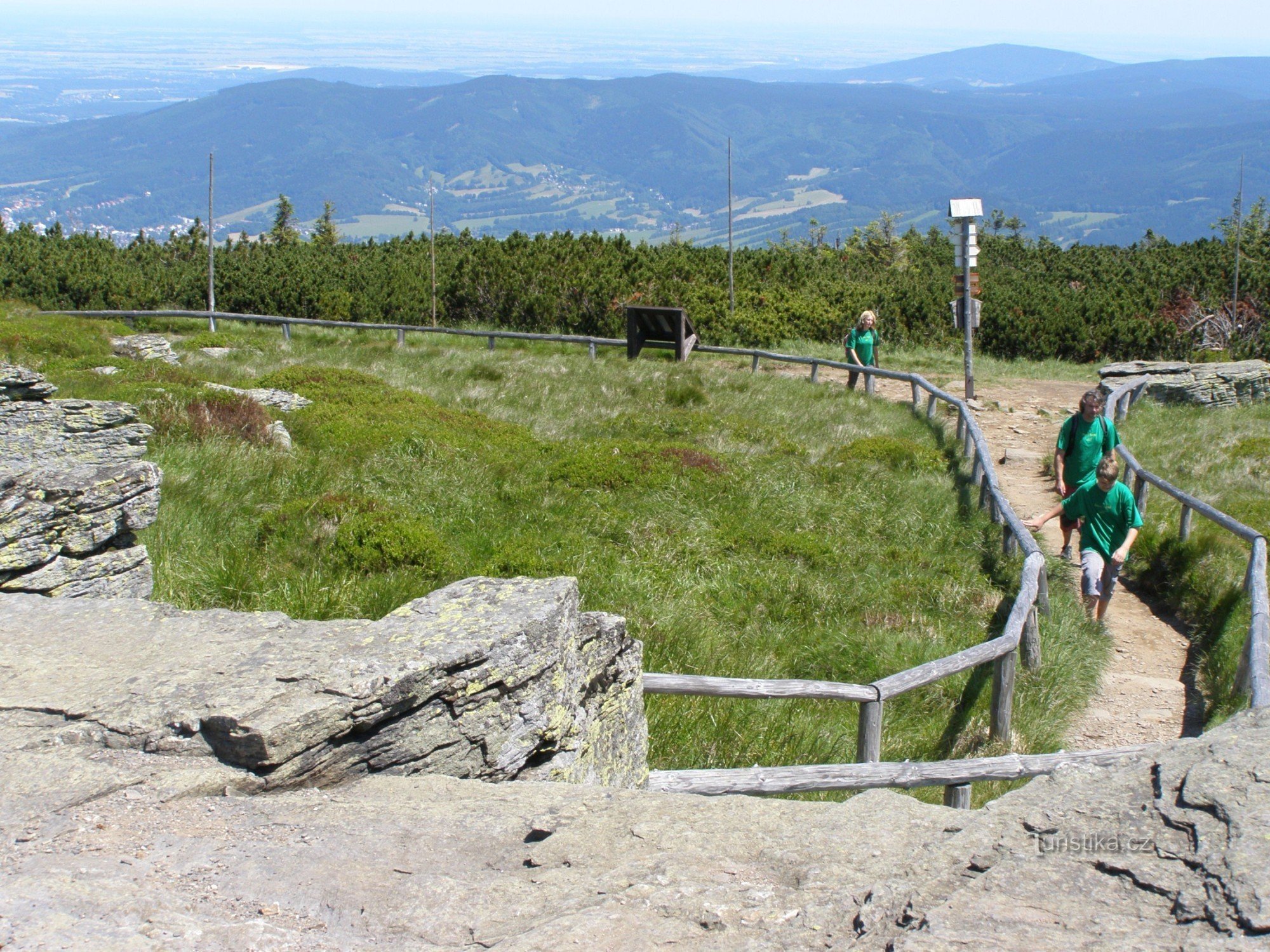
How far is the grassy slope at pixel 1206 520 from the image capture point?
773 cm

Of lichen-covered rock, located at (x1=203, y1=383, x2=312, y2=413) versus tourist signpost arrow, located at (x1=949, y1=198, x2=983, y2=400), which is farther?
tourist signpost arrow, located at (x1=949, y1=198, x2=983, y2=400)

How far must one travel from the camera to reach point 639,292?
26922 millimetres

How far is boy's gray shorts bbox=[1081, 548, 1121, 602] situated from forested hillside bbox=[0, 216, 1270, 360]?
16.5 m

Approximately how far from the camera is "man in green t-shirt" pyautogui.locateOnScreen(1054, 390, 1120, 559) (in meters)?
9.54

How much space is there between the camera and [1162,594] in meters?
9.38

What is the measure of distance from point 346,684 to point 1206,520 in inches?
376

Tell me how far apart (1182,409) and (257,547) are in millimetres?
16350

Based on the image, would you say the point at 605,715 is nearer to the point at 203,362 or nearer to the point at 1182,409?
the point at 203,362

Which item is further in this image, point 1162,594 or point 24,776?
point 1162,594

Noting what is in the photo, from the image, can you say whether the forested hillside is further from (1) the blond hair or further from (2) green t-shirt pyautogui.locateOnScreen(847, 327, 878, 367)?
(1) the blond hair

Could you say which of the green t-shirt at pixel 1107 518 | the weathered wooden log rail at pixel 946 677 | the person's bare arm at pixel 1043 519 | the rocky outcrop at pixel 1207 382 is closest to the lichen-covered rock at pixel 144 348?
the person's bare arm at pixel 1043 519

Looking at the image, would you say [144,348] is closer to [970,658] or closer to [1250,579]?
[970,658]

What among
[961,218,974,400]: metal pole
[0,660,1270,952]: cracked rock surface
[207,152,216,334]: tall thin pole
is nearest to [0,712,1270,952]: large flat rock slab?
[0,660,1270,952]: cracked rock surface

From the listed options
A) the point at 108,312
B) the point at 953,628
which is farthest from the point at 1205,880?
the point at 108,312
